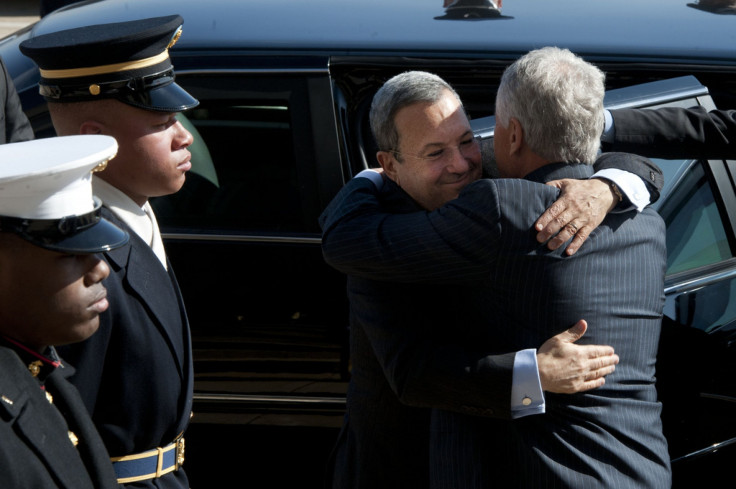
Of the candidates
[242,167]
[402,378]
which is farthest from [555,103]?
[242,167]

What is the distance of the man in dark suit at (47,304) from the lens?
4.69 feet

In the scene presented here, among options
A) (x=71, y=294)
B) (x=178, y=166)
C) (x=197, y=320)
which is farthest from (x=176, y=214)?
(x=71, y=294)

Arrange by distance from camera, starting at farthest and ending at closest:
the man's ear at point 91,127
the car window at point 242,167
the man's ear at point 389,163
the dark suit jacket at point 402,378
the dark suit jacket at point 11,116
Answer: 1. the dark suit jacket at point 11,116
2. the car window at point 242,167
3. the man's ear at point 389,163
4. the man's ear at point 91,127
5. the dark suit jacket at point 402,378

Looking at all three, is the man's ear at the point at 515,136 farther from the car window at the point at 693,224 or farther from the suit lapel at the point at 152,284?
the car window at the point at 693,224

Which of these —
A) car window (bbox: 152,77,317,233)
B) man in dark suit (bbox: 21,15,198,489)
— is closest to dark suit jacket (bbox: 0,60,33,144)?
car window (bbox: 152,77,317,233)

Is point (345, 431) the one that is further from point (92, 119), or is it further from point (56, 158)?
point (56, 158)

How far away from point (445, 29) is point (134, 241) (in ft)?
4.91

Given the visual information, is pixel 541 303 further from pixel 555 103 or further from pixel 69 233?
pixel 69 233

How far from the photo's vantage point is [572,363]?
1.88m

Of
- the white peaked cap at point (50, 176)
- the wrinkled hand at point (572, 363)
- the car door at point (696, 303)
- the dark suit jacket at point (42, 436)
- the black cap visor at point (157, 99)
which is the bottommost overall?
the car door at point (696, 303)

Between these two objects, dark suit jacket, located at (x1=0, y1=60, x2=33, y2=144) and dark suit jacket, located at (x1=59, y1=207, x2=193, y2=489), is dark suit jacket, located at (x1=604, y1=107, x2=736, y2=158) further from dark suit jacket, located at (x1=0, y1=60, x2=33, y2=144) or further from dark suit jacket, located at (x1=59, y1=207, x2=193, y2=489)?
dark suit jacket, located at (x1=0, y1=60, x2=33, y2=144)

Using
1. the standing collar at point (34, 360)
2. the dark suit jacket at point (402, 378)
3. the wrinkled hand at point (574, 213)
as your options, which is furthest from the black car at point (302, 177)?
the standing collar at point (34, 360)

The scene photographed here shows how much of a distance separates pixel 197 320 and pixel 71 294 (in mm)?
1453

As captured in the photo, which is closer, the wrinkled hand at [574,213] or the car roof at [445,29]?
the wrinkled hand at [574,213]
